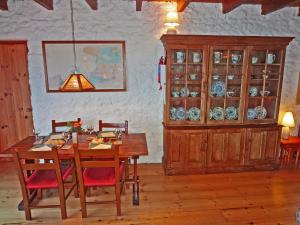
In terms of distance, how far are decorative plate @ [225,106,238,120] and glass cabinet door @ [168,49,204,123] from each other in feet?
1.44

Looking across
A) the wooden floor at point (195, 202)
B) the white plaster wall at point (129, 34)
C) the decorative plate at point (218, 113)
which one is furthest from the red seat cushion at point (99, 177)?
the decorative plate at point (218, 113)

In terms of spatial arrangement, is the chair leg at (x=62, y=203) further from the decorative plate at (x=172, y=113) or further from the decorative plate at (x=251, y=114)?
the decorative plate at (x=251, y=114)

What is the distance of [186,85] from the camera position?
3.53 m

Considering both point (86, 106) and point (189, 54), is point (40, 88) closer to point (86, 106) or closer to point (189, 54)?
point (86, 106)

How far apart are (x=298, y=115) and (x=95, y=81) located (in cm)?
362

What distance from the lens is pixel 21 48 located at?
356 cm

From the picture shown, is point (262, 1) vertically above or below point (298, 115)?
above

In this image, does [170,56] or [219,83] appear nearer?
[170,56]

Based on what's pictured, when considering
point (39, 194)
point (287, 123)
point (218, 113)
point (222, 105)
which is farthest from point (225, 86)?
point (39, 194)

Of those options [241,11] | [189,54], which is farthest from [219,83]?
[241,11]

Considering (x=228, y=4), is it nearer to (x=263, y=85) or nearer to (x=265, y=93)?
(x=263, y=85)

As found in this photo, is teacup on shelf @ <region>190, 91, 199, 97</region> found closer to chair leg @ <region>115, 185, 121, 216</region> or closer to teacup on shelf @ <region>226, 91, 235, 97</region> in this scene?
teacup on shelf @ <region>226, 91, 235, 97</region>

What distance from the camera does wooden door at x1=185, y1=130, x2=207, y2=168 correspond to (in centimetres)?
345

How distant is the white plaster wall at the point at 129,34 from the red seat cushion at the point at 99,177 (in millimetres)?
1318
